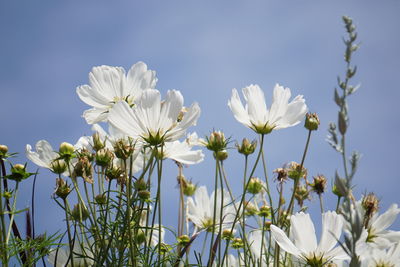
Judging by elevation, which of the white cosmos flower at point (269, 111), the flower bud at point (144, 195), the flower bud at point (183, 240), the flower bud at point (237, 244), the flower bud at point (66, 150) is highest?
the white cosmos flower at point (269, 111)

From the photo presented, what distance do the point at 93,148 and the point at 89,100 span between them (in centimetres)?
15

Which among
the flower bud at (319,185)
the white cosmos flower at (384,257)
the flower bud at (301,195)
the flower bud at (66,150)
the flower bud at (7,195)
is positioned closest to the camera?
the white cosmos flower at (384,257)

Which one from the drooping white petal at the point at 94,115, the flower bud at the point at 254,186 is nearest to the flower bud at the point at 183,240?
the flower bud at the point at 254,186

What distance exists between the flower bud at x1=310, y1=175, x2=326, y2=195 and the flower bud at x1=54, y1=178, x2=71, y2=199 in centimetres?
69

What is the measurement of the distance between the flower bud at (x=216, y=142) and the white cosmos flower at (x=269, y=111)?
10 cm

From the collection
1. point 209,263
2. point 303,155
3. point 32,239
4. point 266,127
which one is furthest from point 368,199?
point 32,239

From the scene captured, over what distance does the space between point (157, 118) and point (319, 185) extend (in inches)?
24.5

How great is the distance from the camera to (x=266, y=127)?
111cm

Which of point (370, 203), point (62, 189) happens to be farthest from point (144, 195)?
point (370, 203)

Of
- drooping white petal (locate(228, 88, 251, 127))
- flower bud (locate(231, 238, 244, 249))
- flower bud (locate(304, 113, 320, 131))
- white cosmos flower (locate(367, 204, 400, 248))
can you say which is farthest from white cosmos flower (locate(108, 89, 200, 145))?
flower bud (locate(231, 238, 244, 249))

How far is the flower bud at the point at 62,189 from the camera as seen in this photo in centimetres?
114

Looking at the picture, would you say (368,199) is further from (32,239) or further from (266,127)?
(32,239)

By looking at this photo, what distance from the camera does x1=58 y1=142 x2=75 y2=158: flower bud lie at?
116cm

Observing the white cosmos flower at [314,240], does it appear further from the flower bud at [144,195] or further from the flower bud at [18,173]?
the flower bud at [18,173]
